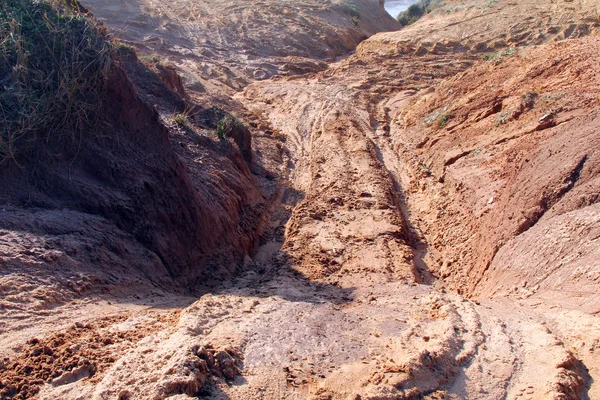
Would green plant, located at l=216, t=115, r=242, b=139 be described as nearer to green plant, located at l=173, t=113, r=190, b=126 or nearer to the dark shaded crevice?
green plant, located at l=173, t=113, r=190, b=126

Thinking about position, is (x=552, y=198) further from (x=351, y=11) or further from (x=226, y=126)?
(x=351, y=11)

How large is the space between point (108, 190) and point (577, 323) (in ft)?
15.2

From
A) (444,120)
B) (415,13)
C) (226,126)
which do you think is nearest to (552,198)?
(444,120)

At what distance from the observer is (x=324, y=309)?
4.61 meters

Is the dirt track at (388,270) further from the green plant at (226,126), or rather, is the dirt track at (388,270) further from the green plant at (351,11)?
the green plant at (351,11)

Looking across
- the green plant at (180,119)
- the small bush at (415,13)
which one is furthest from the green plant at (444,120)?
the small bush at (415,13)

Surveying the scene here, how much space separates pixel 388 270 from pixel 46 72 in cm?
441

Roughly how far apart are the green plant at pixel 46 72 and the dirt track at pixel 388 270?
155 centimetres

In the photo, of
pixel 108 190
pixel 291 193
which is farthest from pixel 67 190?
pixel 291 193

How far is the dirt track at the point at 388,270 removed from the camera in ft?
10.7

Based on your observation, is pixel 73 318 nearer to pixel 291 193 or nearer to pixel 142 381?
pixel 142 381

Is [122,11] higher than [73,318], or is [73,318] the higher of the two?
[122,11]

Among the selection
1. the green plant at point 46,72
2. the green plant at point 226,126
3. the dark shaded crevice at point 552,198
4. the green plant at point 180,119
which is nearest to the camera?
the green plant at point 46,72

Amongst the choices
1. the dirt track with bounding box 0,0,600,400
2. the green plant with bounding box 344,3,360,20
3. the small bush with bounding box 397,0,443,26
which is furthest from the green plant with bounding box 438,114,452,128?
the small bush with bounding box 397,0,443,26
